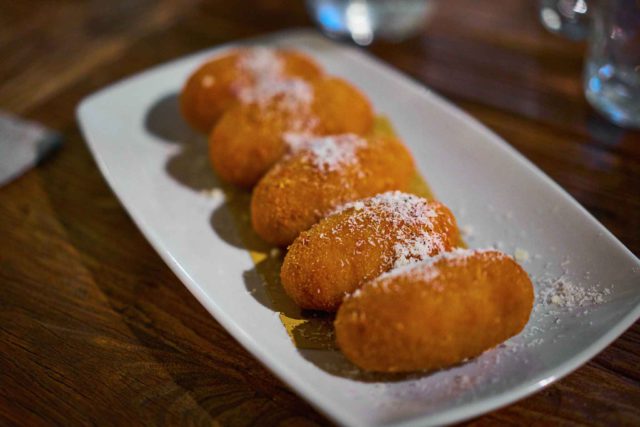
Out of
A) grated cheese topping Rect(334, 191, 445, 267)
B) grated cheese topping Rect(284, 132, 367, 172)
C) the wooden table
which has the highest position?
grated cheese topping Rect(284, 132, 367, 172)

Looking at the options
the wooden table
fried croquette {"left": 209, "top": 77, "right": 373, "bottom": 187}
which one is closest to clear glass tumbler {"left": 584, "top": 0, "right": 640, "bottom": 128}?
the wooden table

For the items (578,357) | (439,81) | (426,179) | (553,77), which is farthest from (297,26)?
(578,357)

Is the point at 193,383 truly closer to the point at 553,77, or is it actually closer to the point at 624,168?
the point at 624,168

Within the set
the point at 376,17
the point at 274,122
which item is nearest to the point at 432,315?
the point at 274,122

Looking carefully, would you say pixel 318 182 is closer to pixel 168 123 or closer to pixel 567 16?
pixel 168 123

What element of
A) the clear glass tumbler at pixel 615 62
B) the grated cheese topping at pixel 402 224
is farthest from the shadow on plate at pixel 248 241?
the clear glass tumbler at pixel 615 62

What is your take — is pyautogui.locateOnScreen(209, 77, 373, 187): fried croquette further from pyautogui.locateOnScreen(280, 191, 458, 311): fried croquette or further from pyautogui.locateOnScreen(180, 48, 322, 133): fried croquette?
pyautogui.locateOnScreen(280, 191, 458, 311): fried croquette
